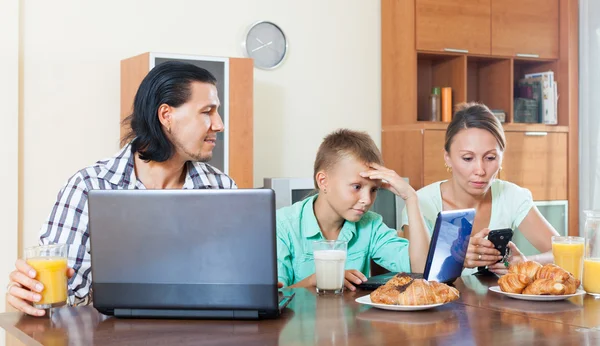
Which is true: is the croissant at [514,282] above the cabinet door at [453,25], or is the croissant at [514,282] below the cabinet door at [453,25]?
below

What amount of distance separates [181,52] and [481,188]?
1.95 m

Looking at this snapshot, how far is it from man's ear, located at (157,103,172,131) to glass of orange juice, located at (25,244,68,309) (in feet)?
2.37

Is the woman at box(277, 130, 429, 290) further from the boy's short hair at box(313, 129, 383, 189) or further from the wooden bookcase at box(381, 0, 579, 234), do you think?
the wooden bookcase at box(381, 0, 579, 234)

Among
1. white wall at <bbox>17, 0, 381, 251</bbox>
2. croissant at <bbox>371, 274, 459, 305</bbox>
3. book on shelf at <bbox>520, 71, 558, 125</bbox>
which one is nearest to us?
croissant at <bbox>371, 274, 459, 305</bbox>

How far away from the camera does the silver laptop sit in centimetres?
143

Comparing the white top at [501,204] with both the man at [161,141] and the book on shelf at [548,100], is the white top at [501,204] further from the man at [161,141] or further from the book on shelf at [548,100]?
the book on shelf at [548,100]

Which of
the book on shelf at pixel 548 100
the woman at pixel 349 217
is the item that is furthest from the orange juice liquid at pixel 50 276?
the book on shelf at pixel 548 100

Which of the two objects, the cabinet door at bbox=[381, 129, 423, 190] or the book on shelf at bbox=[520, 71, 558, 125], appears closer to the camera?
the cabinet door at bbox=[381, 129, 423, 190]

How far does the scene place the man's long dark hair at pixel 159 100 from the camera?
2.16 m

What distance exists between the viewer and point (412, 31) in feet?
14.0

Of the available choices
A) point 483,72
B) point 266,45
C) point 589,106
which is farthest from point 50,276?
point 589,106

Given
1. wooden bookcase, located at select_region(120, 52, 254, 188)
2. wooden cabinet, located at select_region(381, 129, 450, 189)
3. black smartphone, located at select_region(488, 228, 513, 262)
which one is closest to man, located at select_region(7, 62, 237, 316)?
black smartphone, located at select_region(488, 228, 513, 262)

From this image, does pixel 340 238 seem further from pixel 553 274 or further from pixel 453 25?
pixel 453 25

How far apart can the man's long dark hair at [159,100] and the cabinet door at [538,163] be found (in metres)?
2.74
